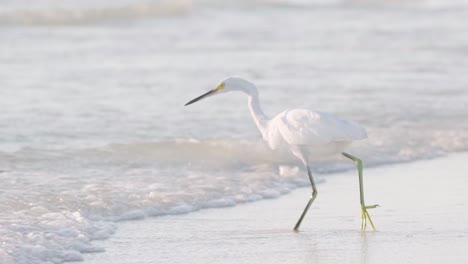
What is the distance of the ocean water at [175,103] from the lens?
25.9ft

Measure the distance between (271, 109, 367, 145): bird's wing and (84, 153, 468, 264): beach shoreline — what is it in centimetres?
55

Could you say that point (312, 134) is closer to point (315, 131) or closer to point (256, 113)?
point (315, 131)

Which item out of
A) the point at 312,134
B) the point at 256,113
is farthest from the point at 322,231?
the point at 256,113

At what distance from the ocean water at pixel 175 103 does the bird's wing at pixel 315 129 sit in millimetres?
861

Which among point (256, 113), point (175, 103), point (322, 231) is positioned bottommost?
point (175, 103)

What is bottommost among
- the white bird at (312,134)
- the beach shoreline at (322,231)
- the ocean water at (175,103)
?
the ocean water at (175,103)

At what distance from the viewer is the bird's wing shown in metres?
7.20

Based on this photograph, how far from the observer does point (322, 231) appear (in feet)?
23.6

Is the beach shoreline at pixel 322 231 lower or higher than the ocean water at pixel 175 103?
higher

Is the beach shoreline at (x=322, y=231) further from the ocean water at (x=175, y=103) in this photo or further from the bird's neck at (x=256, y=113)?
the bird's neck at (x=256, y=113)

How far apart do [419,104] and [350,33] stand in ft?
20.6

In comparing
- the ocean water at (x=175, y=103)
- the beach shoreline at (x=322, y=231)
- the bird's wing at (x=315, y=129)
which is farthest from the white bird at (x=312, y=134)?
the ocean water at (x=175, y=103)

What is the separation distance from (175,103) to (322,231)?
4651 mm

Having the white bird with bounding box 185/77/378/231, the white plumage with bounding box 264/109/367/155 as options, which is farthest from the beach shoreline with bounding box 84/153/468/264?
the white plumage with bounding box 264/109/367/155
